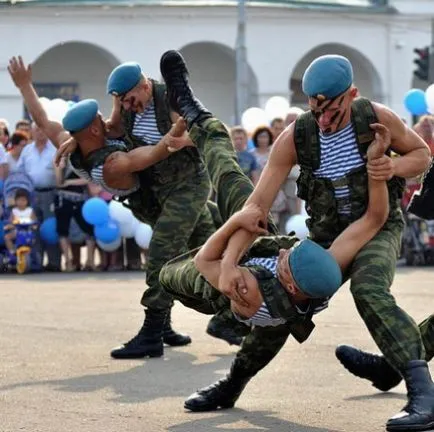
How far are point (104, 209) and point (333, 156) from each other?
10.4 meters

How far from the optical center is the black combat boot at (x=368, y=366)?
24.8ft

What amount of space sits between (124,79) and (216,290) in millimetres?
2773

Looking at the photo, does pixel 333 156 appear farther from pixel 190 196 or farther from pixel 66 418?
pixel 190 196

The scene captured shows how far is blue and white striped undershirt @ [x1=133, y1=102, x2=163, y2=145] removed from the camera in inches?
366

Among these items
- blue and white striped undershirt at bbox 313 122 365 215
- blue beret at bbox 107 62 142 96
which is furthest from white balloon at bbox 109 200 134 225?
blue and white striped undershirt at bbox 313 122 365 215

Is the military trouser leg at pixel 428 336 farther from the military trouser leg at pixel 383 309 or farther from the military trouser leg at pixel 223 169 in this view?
the military trouser leg at pixel 223 169

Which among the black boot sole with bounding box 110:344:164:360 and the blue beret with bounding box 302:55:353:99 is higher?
the blue beret with bounding box 302:55:353:99

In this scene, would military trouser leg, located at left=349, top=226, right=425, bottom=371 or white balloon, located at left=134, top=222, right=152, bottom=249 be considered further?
white balloon, located at left=134, top=222, right=152, bottom=249

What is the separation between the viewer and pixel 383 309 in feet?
21.3

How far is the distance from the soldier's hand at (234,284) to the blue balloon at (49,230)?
35.8 feet

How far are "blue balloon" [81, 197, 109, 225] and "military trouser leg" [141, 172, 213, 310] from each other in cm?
745

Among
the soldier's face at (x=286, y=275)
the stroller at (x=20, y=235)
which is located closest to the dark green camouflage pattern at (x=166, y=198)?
the soldier's face at (x=286, y=275)

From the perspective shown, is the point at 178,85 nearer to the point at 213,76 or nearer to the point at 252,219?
the point at 252,219

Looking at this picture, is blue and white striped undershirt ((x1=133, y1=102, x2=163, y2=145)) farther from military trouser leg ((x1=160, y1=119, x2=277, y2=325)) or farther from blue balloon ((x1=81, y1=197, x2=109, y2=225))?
blue balloon ((x1=81, y1=197, x2=109, y2=225))
